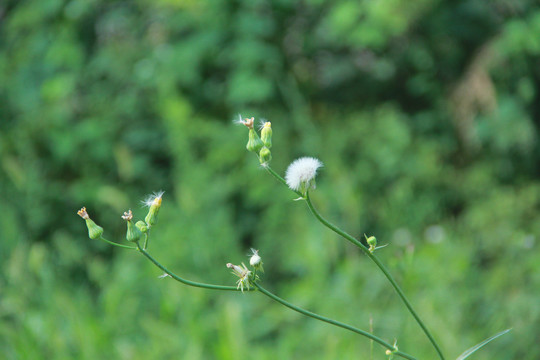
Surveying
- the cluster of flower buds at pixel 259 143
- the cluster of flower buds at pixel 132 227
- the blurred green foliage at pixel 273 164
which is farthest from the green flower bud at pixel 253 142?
the blurred green foliage at pixel 273 164

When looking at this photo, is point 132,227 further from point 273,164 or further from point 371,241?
point 273,164

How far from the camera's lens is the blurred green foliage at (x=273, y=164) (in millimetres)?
2152

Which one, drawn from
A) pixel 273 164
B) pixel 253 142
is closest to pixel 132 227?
pixel 253 142

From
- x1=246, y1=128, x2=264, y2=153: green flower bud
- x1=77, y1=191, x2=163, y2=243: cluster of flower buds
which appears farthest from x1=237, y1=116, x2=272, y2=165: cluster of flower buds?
x1=77, y1=191, x2=163, y2=243: cluster of flower buds

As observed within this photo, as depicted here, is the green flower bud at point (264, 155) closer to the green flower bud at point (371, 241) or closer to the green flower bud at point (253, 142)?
the green flower bud at point (253, 142)

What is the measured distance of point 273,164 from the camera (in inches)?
115

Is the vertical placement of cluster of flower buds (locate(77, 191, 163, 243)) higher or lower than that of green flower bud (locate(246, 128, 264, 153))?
lower

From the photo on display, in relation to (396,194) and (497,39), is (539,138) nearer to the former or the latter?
(497,39)

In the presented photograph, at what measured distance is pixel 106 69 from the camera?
318 cm

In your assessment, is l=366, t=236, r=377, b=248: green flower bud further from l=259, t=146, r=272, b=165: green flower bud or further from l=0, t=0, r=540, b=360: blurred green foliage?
l=0, t=0, r=540, b=360: blurred green foliage

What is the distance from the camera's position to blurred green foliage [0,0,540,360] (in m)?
2.15

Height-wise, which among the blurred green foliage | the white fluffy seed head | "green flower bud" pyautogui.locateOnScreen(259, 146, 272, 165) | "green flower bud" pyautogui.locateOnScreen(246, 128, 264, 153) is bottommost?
the white fluffy seed head

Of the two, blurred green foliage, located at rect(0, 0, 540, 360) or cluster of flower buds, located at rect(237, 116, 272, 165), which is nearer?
cluster of flower buds, located at rect(237, 116, 272, 165)

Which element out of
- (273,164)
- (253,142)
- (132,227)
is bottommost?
(132,227)
